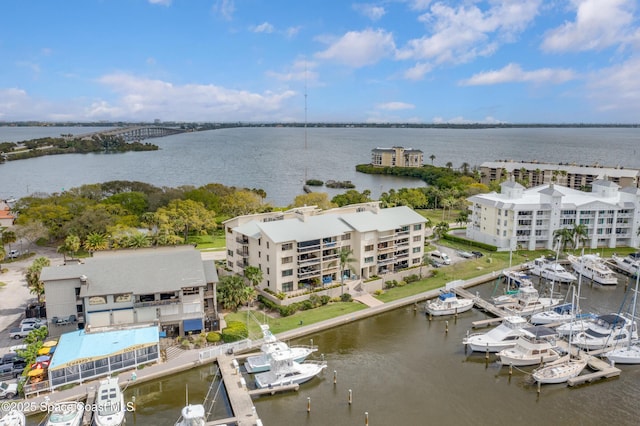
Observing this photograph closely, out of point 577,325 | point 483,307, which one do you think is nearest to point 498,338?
point 577,325

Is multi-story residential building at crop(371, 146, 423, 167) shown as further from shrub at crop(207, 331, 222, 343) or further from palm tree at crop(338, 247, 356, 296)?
shrub at crop(207, 331, 222, 343)

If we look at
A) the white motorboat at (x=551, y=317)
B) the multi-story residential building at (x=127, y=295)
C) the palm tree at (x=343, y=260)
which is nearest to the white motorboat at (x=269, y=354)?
the multi-story residential building at (x=127, y=295)

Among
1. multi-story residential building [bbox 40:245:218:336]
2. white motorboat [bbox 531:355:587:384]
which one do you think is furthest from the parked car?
white motorboat [bbox 531:355:587:384]

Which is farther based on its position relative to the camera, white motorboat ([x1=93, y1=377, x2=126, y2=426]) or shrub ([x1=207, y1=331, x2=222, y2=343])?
shrub ([x1=207, y1=331, x2=222, y2=343])

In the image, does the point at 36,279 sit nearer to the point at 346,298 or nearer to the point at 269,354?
the point at 269,354

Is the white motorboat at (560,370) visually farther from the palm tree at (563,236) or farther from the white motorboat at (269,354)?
the palm tree at (563,236)
